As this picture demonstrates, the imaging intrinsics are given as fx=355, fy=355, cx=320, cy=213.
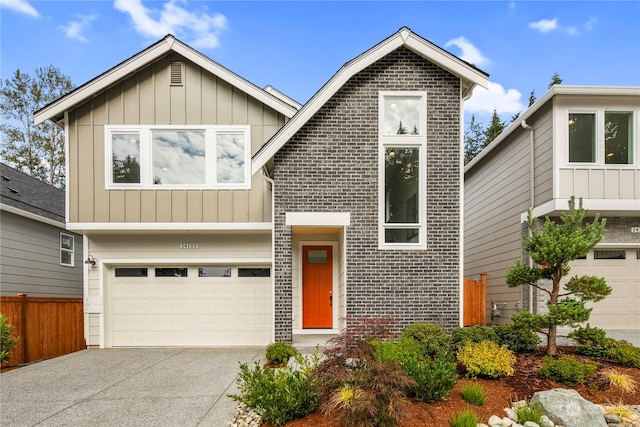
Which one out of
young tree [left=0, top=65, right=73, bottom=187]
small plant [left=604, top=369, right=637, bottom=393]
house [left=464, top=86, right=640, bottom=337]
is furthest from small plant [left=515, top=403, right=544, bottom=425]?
young tree [left=0, top=65, right=73, bottom=187]

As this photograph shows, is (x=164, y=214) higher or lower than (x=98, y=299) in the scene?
higher

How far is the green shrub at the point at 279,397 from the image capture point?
418cm

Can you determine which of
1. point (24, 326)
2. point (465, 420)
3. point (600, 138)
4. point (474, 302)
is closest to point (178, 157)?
point (24, 326)

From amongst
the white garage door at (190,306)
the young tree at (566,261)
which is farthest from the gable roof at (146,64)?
the young tree at (566,261)

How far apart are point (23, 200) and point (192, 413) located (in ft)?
31.5

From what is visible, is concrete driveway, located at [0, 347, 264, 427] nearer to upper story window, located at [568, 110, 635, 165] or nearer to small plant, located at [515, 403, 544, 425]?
small plant, located at [515, 403, 544, 425]

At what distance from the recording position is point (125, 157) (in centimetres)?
859

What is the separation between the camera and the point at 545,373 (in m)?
5.21

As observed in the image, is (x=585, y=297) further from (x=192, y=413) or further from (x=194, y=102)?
(x=194, y=102)

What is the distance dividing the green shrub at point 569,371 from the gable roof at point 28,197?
12.6 meters

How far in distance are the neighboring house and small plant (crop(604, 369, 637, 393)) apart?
525 inches

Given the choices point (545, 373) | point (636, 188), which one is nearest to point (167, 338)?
point (545, 373)

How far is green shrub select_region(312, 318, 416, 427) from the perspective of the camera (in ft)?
12.4

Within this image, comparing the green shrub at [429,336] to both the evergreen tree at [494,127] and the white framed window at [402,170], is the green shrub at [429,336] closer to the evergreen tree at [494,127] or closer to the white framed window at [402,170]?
the white framed window at [402,170]
